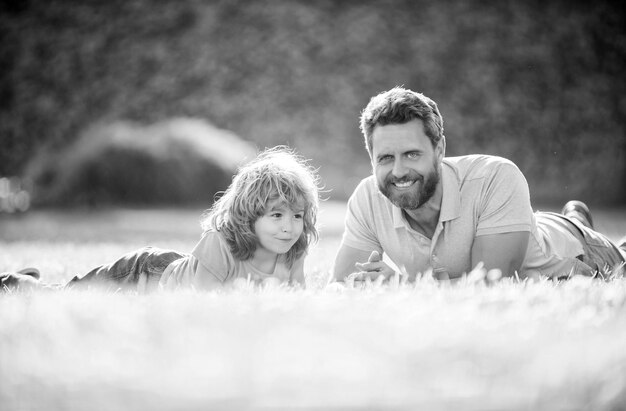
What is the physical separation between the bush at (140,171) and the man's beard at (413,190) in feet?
20.8

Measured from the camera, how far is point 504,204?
2938 mm

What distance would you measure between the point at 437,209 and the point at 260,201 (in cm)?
72

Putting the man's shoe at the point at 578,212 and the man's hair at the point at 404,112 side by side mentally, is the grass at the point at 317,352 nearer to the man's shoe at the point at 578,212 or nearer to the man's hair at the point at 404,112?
the man's hair at the point at 404,112

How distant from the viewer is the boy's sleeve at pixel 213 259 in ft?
9.94

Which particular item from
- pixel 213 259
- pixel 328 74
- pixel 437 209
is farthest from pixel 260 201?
pixel 328 74

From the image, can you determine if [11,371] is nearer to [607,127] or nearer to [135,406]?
[135,406]

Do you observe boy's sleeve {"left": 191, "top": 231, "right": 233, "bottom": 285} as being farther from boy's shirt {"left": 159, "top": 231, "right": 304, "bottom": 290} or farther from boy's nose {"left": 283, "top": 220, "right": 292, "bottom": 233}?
boy's nose {"left": 283, "top": 220, "right": 292, "bottom": 233}

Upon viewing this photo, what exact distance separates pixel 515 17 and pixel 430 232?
441 inches

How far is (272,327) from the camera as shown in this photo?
5.08 feet

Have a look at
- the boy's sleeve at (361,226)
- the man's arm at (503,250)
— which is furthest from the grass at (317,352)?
the boy's sleeve at (361,226)

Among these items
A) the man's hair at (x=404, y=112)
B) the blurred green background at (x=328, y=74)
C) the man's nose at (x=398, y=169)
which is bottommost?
the man's nose at (x=398, y=169)

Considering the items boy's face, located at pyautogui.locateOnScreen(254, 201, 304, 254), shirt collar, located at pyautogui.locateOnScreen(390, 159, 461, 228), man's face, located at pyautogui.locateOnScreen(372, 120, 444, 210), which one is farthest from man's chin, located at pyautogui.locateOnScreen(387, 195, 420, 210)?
boy's face, located at pyautogui.locateOnScreen(254, 201, 304, 254)

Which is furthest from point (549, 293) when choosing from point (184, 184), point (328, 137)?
point (328, 137)

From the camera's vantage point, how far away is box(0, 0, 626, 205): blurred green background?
40.9ft
